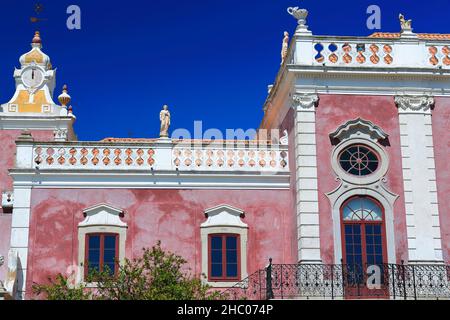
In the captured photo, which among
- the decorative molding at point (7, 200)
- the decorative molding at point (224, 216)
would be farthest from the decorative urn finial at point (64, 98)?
the decorative molding at point (224, 216)

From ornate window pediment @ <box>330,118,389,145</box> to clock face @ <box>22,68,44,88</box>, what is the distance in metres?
12.9

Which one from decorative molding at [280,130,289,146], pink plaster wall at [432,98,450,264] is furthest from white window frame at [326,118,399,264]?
decorative molding at [280,130,289,146]

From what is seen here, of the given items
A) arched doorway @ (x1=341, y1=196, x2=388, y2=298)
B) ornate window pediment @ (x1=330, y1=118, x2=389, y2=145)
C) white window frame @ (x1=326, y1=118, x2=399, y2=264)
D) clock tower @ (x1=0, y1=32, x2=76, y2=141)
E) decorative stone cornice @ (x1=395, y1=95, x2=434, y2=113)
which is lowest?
arched doorway @ (x1=341, y1=196, x2=388, y2=298)

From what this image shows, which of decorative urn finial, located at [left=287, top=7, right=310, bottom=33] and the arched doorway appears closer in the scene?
the arched doorway

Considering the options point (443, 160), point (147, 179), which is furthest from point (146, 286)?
point (443, 160)

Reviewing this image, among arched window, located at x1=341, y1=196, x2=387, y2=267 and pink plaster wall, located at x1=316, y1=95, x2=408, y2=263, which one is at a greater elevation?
pink plaster wall, located at x1=316, y1=95, x2=408, y2=263

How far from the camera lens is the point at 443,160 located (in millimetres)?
24469

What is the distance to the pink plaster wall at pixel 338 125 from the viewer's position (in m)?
23.7

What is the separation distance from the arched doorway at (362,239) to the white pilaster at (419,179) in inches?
32.1

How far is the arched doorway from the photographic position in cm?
2300

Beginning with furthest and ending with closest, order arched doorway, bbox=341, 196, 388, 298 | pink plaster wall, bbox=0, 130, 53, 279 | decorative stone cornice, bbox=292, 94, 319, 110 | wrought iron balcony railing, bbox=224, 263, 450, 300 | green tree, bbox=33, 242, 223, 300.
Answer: pink plaster wall, bbox=0, 130, 53, 279 → decorative stone cornice, bbox=292, 94, 319, 110 → arched doorway, bbox=341, 196, 388, 298 → wrought iron balcony railing, bbox=224, 263, 450, 300 → green tree, bbox=33, 242, 223, 300

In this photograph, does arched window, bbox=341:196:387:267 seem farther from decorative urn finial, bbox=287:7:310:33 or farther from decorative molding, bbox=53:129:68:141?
decorative molding, bbox=53:129:68:141

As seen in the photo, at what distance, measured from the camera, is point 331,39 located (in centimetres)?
2489

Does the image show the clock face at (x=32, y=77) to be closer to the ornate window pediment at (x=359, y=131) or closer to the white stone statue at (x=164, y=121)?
the white stone statue at (x=164, y=121)
